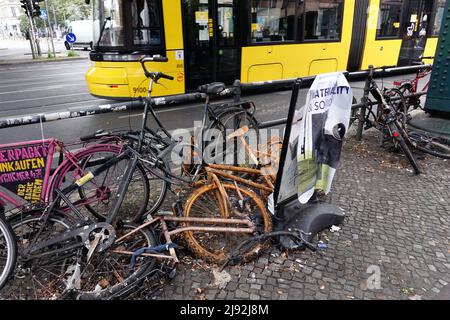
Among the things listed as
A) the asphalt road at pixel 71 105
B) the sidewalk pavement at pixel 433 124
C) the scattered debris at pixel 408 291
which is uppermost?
the sidewalk pavement at pixel 433 124

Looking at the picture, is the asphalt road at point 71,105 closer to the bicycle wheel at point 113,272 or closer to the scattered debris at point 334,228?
the bicycle wheel at point 113,272

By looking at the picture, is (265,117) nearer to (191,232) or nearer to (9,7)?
(191,232)

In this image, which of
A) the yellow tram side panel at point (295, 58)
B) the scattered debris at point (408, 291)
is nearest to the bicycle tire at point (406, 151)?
the scattered debris at point (408, 291)

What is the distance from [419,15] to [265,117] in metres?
8.91

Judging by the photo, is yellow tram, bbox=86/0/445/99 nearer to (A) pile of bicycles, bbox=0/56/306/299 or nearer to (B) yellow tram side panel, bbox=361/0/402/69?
(B) yellow tram side panel, bbox=361/0/402/69

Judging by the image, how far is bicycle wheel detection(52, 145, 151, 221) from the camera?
308 cm

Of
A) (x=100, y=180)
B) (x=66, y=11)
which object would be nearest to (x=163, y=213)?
(x=100, y=180)

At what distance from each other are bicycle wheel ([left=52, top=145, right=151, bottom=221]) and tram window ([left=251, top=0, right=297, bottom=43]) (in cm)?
714

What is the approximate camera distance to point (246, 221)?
9.73 feet

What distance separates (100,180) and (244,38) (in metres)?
7.07

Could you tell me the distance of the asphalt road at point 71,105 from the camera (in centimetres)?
694

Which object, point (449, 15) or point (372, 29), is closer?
point (449, 15)

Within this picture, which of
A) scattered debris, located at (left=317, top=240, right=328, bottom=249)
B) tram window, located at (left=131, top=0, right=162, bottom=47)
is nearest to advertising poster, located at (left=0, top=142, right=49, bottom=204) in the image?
scattered debris, located at (left=317, top=240, right=328, bottom=249)

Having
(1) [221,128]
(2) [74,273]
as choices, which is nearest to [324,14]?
(1) [221,128]
